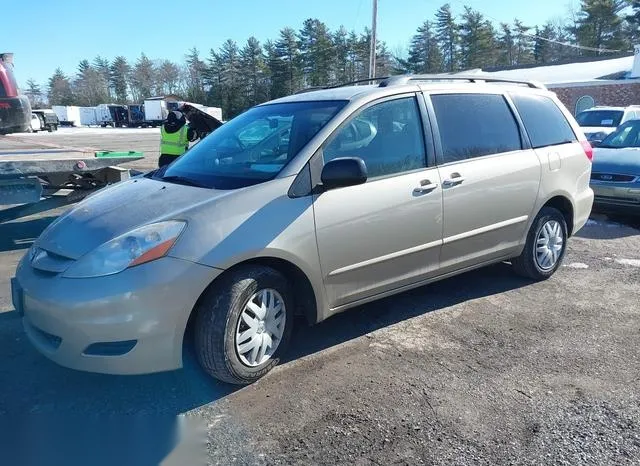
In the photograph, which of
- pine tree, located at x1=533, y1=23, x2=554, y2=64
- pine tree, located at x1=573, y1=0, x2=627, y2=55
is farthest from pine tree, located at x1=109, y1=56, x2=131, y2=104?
pine tree, located at x1=573, y1=0, x2=627, y2=55

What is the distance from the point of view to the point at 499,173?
14.5 ft

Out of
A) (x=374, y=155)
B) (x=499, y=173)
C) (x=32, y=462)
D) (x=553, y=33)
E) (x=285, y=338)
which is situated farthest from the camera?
(x=553, y=33)

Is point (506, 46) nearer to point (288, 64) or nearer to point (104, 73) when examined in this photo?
point (288, 64)

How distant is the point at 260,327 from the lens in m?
3.32

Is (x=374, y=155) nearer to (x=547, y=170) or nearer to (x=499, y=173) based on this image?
(x=499, y=173)

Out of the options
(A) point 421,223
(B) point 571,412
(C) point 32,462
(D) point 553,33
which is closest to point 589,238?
(A) point 421,223

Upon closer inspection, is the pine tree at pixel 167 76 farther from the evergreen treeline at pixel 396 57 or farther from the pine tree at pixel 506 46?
the pine tree at pixel 506 46

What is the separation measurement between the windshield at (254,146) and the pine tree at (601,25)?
57.2 m

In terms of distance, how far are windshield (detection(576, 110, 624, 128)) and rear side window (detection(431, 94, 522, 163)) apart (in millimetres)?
11711

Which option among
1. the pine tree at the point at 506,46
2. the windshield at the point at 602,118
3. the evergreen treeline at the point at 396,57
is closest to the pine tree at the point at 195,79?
the evergreen treeline at the point at 396,57

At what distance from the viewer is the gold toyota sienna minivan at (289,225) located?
293 centimetres

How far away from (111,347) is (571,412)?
2582 millimetres

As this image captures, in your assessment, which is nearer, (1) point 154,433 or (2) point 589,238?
(1) point 154,433

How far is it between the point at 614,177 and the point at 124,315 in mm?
7643
